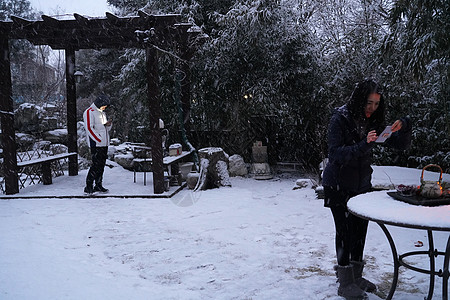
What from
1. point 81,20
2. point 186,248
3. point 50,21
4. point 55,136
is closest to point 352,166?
point 186,248

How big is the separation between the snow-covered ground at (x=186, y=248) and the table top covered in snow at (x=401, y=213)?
150 millimetres

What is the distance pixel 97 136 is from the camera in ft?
22.7

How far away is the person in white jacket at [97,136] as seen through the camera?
6945 mm

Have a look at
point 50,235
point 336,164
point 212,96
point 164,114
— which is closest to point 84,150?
point 164,114

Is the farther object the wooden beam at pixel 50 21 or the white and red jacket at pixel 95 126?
the white and red jacket at pixel 95 126

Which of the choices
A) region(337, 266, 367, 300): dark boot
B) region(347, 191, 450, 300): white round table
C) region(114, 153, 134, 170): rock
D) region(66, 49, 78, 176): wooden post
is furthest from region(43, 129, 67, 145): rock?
region(347, 191, 450, 300): white round table

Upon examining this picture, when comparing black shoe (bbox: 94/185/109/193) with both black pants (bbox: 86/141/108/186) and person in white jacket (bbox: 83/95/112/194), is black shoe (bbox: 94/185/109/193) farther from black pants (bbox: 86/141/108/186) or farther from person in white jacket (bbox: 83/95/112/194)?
black pants (bbox: 86/141/108/186)

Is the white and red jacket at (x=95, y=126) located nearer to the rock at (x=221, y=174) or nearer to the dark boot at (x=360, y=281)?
the rock at (x=221, y=174)

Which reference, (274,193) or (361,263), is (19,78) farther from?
(361,263)

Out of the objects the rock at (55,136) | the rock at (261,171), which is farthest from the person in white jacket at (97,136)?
the rock at (55,136)

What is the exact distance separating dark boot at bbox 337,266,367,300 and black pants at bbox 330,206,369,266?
0.17 ft

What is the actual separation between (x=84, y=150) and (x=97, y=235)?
8.08 m

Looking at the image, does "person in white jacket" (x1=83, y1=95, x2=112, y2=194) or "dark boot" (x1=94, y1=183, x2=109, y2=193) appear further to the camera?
"dark boot" (x1=94, y1=183, x2=109, y2=193)

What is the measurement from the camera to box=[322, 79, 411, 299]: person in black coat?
2844mm
